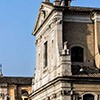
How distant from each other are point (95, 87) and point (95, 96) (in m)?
0.77

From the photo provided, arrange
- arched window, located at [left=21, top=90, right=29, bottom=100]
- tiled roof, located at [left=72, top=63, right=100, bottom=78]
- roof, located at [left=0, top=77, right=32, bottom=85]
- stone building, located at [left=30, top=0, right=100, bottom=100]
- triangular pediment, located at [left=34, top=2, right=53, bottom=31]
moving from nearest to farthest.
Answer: stone building, located at [left=30, top=0, right=100, bottom=100]
tiled roof, located at [left=72, top=63, right=100, bottom=78]
triangular pediment, located at [left=34, top=2, right=53, bottom=31]
roof, located at [left=0, top=77, right=32, bottom=85]
arched window, located at [left=21, top=90, right=29, bottom=100]

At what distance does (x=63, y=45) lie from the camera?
4050cm

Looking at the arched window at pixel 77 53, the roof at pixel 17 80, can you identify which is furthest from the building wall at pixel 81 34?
the roof at pixel 17 80

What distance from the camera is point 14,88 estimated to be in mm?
64875

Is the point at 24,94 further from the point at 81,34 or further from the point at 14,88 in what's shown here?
the point at 81,34

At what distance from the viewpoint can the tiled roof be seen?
3800cm

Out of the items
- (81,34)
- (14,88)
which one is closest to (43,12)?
(81,34)

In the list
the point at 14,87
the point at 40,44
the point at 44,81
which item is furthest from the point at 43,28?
the point at 14,87

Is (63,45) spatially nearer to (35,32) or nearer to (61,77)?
(61,77)

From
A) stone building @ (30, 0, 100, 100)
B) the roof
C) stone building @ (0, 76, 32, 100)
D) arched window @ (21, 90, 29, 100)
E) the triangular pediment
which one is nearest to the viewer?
stone building @ (30, 0, 100, 100)

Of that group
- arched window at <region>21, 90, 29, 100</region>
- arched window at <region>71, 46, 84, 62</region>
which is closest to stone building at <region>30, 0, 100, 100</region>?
arched window at <region>71, 46, 84, 62</region>

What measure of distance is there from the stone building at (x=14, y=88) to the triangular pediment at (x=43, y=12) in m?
18.6

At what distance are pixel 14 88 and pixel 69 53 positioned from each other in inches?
1059

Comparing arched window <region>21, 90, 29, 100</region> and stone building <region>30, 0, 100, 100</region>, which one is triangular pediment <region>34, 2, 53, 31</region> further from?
arched window <region>21, 90, 29, 100</region>
